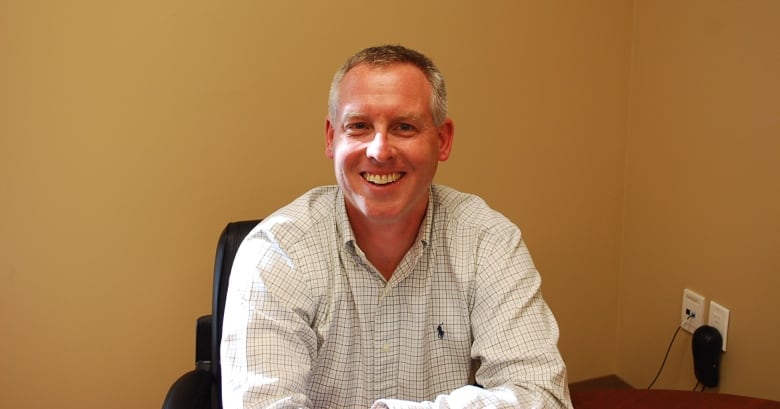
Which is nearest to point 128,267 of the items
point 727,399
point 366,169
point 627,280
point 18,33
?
point 18,33

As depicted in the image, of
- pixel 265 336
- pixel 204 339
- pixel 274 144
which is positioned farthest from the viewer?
pixel 274 144

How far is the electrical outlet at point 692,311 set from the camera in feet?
6.77

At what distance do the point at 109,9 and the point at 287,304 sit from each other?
95 centimetres

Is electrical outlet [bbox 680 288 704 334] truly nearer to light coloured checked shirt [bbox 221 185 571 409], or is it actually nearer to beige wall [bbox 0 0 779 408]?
beige wall [bbox 0 0 779 408]

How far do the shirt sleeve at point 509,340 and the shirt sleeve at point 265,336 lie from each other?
0.18 metres

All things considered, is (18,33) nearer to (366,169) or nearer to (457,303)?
(366,169)

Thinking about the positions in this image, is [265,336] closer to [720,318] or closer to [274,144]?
[274,144]

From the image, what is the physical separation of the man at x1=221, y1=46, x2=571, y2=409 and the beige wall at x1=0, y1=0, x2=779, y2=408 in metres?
0.51

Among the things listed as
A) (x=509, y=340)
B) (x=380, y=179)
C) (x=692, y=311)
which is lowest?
(x=692, y=311)

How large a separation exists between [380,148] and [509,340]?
461 mm

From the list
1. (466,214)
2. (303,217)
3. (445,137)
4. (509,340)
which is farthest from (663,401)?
(303,217)

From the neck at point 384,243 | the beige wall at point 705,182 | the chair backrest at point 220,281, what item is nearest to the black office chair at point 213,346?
the chair backrest at point 220,281

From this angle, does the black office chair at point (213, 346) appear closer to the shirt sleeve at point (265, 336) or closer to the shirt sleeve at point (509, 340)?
the shirt sleeve at point (265, 336)

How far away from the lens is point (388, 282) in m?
1.40
